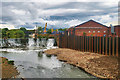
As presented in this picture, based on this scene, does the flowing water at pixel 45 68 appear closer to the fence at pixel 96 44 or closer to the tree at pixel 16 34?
the fence at pixel 96 44

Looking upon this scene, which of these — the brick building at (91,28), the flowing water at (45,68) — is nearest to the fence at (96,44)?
the flowing water at (45,68)

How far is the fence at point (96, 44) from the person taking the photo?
11.4 metres

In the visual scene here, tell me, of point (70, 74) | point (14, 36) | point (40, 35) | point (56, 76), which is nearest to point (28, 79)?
point (56, 76)

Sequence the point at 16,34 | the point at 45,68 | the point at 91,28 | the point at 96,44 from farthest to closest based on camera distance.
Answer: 1. the point at 16,34
2. the point at 91,28
3. the point at 96,44
4. the point at 45,68

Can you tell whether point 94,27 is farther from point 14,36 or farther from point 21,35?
point 14,36

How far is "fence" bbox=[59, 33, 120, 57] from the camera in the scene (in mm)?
11422

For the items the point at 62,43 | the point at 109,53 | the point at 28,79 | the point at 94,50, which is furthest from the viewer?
the point at 62,43

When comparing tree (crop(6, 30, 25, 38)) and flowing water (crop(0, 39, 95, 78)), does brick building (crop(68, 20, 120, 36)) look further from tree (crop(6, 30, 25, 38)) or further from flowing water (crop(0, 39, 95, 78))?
tree (crop(6, 30, 25, 38))

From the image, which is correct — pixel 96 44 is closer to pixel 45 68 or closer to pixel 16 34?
pixel 45 68

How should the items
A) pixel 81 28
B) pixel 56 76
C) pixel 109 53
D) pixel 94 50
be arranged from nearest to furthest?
pixel 56 76
pixel 109 53
pixel 94 50
pixel 81 28

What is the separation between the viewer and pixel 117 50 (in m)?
11.1

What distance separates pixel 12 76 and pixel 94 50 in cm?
923

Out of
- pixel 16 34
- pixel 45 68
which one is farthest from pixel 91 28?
pixel 16 34

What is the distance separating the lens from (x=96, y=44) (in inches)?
551
